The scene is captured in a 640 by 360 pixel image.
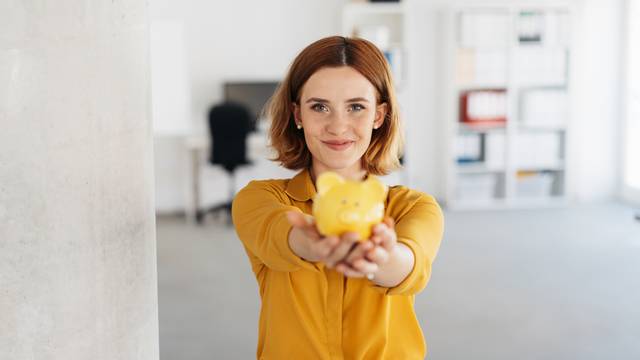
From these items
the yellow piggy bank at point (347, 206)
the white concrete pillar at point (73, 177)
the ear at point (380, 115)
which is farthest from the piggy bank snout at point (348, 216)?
the white concrete pillar at point (73, 177)

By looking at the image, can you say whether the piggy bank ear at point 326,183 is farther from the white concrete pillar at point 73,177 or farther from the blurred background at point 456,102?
the blurred background at point 456,102

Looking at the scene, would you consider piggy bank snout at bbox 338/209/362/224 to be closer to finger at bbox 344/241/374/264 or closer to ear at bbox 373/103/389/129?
finger at bbox 344/241/374/264

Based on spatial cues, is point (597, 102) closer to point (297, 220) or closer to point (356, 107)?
point (356, 107)

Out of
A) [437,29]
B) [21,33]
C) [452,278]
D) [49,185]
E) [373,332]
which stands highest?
[437,29]

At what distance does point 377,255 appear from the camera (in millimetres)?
1059

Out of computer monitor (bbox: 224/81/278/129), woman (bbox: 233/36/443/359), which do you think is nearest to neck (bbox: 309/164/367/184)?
woman (bbox: 233/36/443/359)

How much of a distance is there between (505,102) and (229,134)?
271cm

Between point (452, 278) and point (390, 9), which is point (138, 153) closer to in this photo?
point (452, 278)

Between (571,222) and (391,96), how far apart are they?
18.3ft

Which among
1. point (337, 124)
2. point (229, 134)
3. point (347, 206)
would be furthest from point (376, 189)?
point (229, 134)

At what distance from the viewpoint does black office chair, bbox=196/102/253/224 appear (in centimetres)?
661

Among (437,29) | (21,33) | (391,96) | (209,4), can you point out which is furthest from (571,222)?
(21,33)

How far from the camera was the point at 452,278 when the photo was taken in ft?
15.7

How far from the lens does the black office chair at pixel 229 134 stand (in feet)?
21.7
